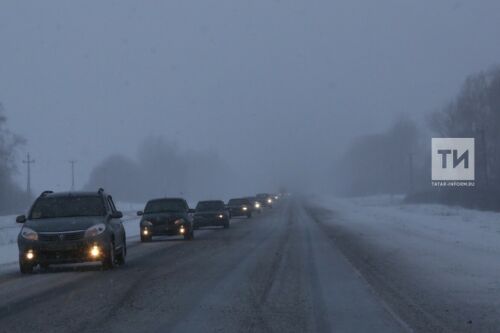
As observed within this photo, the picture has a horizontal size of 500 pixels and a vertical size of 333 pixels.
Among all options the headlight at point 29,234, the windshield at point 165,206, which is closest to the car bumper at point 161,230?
the windshield at point 165,206

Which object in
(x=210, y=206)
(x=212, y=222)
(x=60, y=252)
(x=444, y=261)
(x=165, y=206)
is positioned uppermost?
(x=165, y=206)

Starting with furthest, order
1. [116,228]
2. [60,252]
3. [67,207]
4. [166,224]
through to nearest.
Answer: [166,224]
[116,228]
[67,207]
[60,252]

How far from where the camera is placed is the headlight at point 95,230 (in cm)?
2236

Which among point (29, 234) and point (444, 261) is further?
point (444, 261)

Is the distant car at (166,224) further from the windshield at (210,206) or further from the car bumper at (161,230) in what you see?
the windshield at (210,206)

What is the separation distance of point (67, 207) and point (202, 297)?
833 centimetres

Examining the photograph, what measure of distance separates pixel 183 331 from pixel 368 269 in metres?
10.2

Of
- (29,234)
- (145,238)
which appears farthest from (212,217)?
(29,234)

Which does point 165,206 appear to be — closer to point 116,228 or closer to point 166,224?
point 166,224

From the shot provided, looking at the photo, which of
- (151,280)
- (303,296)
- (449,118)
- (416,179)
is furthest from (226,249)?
(416,179)

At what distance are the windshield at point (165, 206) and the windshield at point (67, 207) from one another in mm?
14662

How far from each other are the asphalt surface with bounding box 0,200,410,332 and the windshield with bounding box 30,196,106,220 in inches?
51.9
